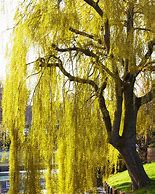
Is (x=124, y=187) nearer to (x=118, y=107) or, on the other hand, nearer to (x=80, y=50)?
(x=118, y=107)

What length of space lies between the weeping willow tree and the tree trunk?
2.64 feet

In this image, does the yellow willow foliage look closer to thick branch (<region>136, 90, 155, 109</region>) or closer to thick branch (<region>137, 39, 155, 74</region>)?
thick branch (<region>137, 39, 155, 74</region>)

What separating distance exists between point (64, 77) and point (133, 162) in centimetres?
220

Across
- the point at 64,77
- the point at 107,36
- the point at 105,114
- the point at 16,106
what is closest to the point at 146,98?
the point at 105,114

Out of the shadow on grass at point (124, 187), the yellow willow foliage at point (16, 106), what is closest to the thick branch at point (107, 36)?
the yellow willow foliage at point (16, 106)

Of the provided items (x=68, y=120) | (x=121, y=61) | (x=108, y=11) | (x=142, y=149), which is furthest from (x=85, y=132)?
(x=142, y=149)

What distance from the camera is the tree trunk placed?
760 cm

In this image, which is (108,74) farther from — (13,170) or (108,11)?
(13,170)

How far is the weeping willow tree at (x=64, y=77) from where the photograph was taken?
20.4 feet

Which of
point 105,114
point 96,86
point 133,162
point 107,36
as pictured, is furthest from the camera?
point 133,162

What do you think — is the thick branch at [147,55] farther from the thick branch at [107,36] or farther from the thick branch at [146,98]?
the thick branch at [146,98]

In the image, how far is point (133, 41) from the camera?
6.19 meters

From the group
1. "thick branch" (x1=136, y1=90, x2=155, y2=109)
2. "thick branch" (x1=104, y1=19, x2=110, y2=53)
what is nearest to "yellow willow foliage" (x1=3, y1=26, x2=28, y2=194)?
"thick branch" (x1=104, y1=19, x2=110, y2=53)

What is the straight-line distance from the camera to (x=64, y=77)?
21.4 feet
